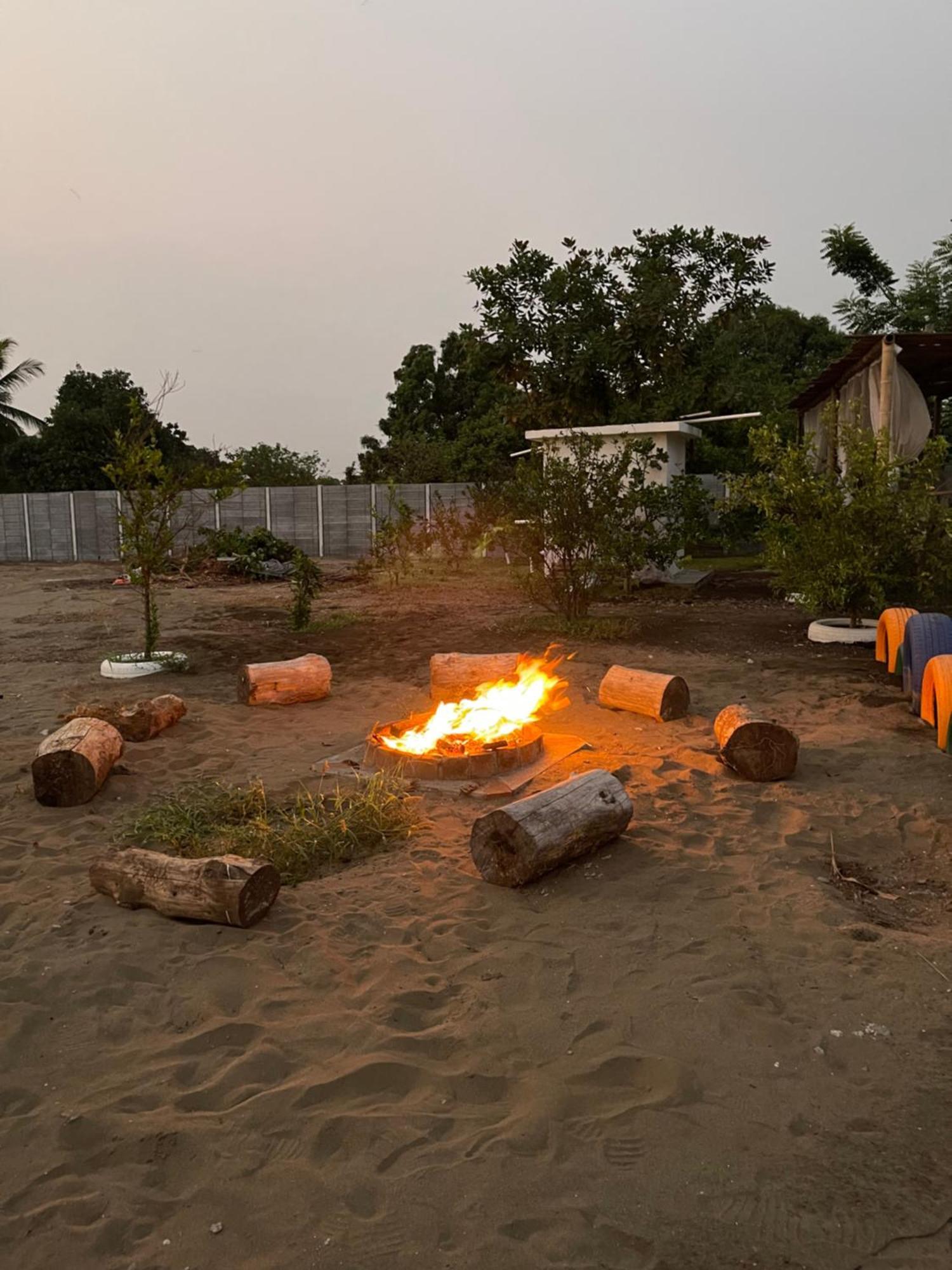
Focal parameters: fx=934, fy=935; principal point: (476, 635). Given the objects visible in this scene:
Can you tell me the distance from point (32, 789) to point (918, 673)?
6297 millimetres

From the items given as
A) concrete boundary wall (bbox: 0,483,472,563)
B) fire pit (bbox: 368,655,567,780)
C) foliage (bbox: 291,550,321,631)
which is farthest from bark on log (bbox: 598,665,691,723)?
concrete boundary wall (bbox: 0,483,472,563)

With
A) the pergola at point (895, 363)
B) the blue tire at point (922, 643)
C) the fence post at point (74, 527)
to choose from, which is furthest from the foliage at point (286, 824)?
the fence post at point (74, 527)

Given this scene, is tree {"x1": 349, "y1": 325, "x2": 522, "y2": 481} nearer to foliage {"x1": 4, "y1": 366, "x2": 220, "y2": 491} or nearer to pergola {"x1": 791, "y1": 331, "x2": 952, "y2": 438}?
foliage {"x1": 4, "y1": 366, "x2": 220, "y2": 491}

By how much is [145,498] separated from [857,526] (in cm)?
719

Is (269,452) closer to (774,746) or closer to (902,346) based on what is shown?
(902,346)

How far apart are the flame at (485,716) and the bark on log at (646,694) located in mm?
381

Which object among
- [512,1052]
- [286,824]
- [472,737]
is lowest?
[512,1052]

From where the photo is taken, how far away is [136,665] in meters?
8.95

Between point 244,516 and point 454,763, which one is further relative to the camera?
point 244,516

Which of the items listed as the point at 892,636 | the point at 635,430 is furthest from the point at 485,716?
the point at 635,430

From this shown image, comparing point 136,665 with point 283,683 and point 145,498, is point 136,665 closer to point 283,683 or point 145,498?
point 145,498

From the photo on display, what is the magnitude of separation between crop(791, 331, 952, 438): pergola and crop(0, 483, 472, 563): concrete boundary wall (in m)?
10.7

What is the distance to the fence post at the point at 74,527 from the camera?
85.9 feet

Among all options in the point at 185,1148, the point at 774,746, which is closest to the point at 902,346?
the point at 774,746
